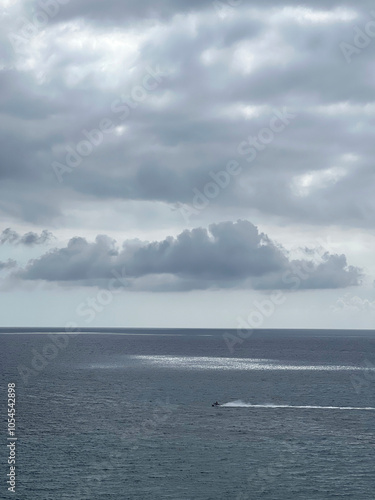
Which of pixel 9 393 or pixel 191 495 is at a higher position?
pixel 9 393

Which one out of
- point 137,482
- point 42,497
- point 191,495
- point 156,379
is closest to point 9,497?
point 42,497

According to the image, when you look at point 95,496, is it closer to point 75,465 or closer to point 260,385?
point 75,465

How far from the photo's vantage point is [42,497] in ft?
231

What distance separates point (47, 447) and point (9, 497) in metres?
21.2

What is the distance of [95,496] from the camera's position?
233 feet

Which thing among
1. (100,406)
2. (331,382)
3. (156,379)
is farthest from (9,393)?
(331,382)

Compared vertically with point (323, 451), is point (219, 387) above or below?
above

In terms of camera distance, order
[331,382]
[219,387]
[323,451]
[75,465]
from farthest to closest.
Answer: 1. [331,382]
2. [219,387]
3. [323,451]
4. [75,465]

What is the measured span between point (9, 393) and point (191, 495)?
8354 cm

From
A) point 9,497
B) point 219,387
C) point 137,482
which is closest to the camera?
point 9,497

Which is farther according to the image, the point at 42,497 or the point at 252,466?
the point at 252,466

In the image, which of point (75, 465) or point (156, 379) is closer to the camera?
point (75, 465)

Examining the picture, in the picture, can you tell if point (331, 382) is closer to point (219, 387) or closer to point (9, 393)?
point (219, 387)

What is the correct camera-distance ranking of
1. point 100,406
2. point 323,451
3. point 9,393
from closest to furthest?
point 323,451
point 100,406
point 9,393
